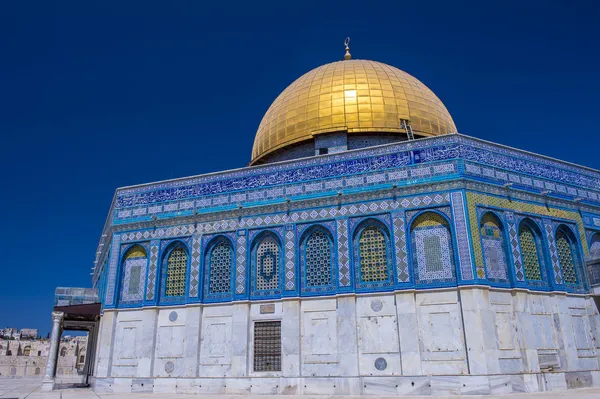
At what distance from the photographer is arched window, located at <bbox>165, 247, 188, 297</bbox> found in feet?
48.1

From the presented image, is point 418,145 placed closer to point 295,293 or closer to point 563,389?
point 295,293

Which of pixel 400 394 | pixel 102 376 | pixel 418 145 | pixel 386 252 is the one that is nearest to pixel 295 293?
pixel 386 252

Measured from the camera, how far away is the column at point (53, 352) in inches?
601

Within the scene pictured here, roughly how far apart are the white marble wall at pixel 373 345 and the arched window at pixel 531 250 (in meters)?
0.65

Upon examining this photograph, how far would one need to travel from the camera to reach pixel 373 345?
39.7 ft

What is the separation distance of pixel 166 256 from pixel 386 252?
6858mm

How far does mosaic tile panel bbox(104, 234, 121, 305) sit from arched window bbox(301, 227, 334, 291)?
6.20m

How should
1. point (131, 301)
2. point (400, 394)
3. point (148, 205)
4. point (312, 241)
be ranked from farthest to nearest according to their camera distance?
1. point (148, 205)
2. point (131, 301)
3. point (312, 241)
4. point (400, 394)

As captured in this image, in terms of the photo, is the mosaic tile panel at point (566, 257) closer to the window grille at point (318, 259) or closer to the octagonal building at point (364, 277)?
the octagonal building at point (364, 277)

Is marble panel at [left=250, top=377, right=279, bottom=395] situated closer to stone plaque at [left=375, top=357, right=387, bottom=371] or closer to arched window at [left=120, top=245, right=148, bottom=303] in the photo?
stone plaque at [left=375, top=357, right=387, bottom=371]

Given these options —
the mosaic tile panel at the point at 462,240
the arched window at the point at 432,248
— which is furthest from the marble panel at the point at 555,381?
the arched window at the point at 432,248

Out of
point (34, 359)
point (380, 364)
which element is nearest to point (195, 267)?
point (380, 364)

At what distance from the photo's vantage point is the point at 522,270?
12.6 meters

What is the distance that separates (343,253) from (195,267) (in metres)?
4.59
